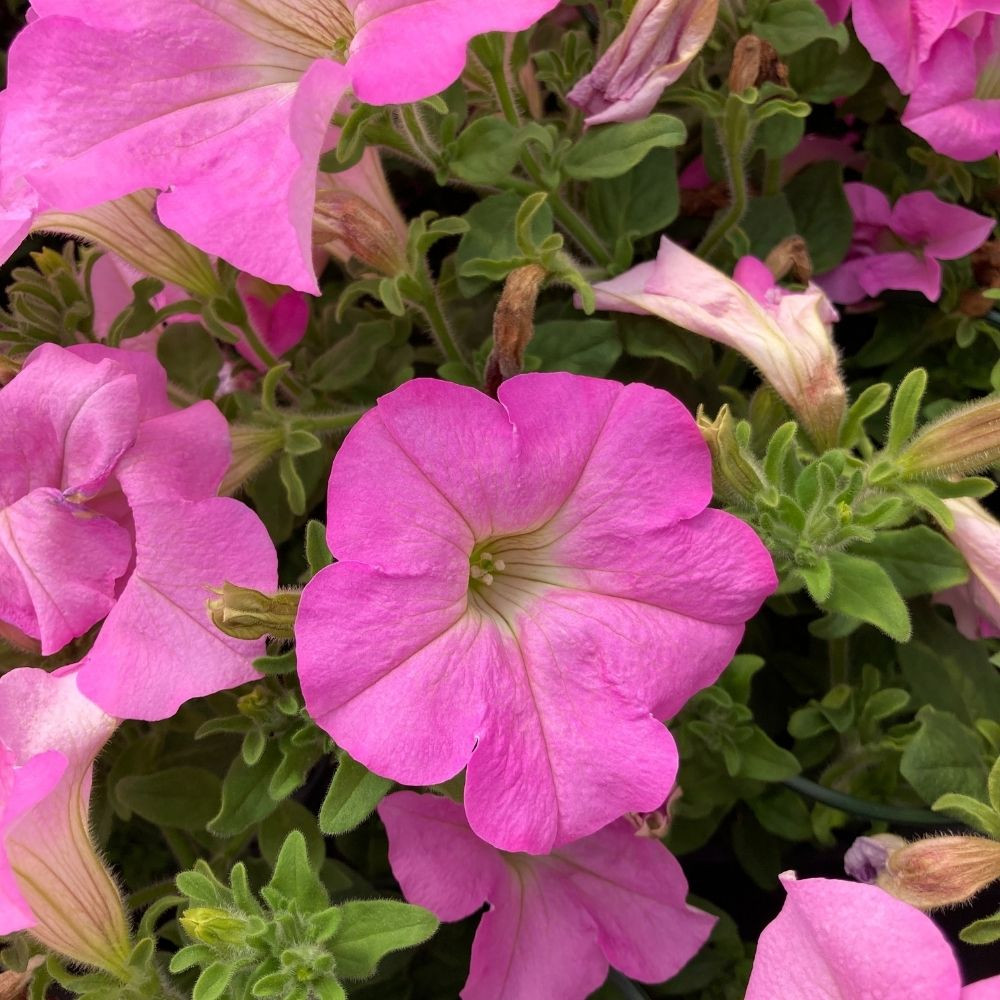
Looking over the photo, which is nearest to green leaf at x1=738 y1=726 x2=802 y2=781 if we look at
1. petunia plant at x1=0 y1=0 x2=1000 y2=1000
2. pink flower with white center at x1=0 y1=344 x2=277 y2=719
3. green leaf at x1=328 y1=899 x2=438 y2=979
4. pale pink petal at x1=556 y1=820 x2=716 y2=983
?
petunia plant at x1=0 y1=0 x2=1000 y2=1000

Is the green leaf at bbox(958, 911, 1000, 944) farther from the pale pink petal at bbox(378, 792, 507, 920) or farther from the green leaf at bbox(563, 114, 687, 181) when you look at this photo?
the green leaf at bbox(563, 114, 687, 181)

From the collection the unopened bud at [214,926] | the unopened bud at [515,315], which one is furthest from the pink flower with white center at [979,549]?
the unopened bud at [214,926]

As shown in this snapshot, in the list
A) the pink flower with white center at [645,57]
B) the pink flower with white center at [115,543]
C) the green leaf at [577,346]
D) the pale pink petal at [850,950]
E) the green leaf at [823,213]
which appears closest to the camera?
the pale pink petal at [850,950]

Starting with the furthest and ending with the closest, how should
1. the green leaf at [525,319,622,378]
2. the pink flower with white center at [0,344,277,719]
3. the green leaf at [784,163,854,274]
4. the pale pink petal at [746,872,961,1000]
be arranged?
the green leaf at [784,163,854,274] < the green leaf at [525,319,622,378] < the pink flower with white center at [0,344,277,719] < the pale pink petal at [746,872,961,1000]

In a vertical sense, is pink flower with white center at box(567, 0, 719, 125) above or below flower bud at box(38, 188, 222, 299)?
above

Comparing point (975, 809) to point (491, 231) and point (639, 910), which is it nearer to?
point (639, 910)

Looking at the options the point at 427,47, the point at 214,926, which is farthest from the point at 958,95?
the point at 214,926

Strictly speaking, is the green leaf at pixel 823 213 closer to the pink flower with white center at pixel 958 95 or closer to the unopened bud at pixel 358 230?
the pink flower with white center at pixel 958 95
